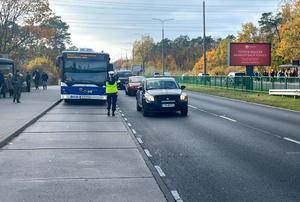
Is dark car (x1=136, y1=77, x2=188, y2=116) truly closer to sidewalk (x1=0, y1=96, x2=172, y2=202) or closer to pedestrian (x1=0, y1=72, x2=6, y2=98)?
sidewalk (x1=0, y1=96, x2=172, y2=202)

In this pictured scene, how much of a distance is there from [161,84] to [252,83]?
20.1 m

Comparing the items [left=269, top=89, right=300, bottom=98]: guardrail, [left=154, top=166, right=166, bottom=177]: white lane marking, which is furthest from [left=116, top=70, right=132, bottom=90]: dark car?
[left=154, top=166, right=166, bottom=177]: white lane marking

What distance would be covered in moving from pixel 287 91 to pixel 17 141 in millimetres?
23772

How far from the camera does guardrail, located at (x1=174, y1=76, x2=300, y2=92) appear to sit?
109 feet

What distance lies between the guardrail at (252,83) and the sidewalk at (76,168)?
2035 centimetres

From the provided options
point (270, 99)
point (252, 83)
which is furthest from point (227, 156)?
point (252, 83)

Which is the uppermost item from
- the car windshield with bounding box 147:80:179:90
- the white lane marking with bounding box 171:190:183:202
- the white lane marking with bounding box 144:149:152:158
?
the car windshield with bounding box 147:80:179:90

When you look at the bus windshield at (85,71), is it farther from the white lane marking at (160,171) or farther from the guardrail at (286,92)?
the white lane marking at (160,171)

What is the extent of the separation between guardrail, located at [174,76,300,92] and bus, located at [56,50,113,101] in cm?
1242

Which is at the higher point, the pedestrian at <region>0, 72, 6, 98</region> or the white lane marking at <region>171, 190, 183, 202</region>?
the pedestrian at <region>0, 72, 6, 98</region>

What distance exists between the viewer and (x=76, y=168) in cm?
926

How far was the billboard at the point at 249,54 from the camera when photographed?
47625 mm

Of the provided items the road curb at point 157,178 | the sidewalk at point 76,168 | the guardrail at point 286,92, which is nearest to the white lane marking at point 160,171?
the road curb at point 157,178

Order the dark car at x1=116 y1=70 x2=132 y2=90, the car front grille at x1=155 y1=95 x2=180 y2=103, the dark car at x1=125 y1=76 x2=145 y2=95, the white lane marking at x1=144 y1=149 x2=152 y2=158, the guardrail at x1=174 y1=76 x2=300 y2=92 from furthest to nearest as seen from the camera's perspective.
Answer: the dark car at x1=116 y1=70 x2=132 y2=90
the dark car at x1=125 y1=76 x2=145 y2=95
the guardrail at x1=174 y1=76 x2=300 y2=92
the car front grille at x1=155 y1=95 x2=180 y2=103
the white lane marking at x1=144 y1=149 x2=152 y2=158
